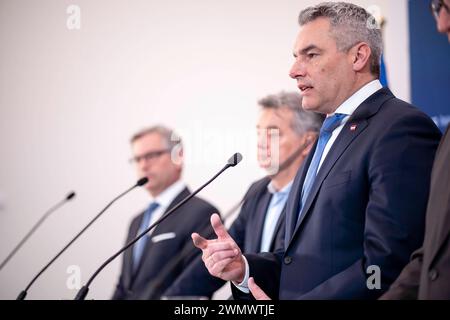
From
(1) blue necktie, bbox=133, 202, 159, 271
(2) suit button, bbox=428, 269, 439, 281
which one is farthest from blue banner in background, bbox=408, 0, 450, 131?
(1) blue necktie, bbox=133, 202, 159, 271

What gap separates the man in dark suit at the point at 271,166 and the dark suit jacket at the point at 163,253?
0.16 metres

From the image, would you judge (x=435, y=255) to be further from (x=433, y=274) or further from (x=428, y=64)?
(x=428, y=64)

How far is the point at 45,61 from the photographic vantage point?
3.70m

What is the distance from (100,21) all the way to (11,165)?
1.05 m

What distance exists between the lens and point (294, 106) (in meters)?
3.40

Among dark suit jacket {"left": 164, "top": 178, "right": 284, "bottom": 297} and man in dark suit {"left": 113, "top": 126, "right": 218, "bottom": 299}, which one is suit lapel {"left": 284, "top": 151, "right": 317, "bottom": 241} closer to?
dark suit jacket {"left": 164, "top": 178, "right": 284, "bottom": 297}

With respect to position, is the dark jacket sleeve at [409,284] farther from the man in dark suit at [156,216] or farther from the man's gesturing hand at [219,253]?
the man in dark suit at [156,216]

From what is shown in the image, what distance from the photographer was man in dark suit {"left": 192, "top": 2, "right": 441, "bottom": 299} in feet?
5.98

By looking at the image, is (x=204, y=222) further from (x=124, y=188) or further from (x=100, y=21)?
(x=100, y=21)

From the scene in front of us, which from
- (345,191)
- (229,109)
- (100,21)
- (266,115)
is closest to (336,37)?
(345,191)

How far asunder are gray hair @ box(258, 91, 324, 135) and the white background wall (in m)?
0.09

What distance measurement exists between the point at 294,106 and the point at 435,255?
78.9 inches

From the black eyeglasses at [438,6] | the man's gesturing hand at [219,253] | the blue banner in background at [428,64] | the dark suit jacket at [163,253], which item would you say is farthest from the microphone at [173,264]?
the black eyeglasses at [438,6]

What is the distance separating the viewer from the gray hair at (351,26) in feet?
7.29
